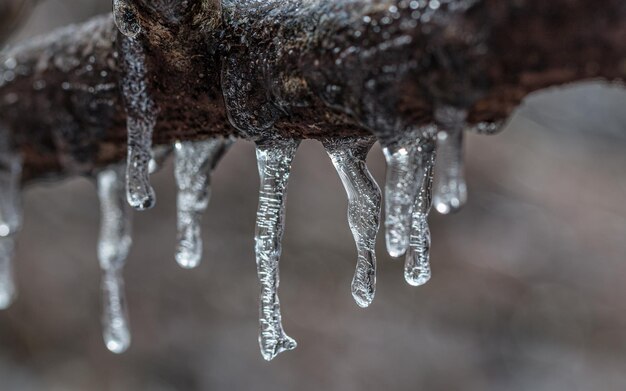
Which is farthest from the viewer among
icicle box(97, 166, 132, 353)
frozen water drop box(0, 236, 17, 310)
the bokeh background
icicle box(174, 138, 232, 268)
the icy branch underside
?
the bokeh background

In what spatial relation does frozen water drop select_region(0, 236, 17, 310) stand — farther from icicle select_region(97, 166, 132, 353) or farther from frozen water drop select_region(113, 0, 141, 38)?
frozen water drop select_region(113, 0, 141, 38)

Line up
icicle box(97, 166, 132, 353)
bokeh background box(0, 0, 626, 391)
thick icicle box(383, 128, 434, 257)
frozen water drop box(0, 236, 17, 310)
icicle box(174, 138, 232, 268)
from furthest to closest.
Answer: bokeh background box(0, 0, 626, 391), frozen water drop box(0, 236, 17, 310), icicle box(97, 166, 132, 353), icicle box(174, 138, 232, 268), thick icicle box(383, 128, 434, 257)

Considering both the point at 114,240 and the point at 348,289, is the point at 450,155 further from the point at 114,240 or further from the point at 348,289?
the point at 348,289

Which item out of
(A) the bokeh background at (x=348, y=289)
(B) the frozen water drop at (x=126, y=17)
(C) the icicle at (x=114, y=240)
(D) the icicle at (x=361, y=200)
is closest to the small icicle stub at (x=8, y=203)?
(C) the icicle at (x=114, y=240)

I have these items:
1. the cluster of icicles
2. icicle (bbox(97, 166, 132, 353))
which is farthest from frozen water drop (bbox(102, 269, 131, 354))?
the cluster of icicles

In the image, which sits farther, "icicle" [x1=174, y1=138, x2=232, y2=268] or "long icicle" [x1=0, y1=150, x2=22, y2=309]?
"long icicle" [x1=0, y1=150, x2=22, y2=309]

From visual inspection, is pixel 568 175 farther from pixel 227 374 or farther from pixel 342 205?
pixel 227 374

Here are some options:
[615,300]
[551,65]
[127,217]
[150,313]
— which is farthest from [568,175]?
[551,65]

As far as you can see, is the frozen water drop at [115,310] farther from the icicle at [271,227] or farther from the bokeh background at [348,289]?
the bokeh background at [348,289]
